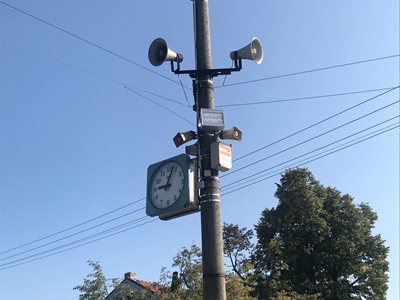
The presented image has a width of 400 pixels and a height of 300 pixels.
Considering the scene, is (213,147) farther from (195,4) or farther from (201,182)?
(195,4)

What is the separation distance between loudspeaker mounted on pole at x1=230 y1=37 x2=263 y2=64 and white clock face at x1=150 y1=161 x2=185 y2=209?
1712 mm

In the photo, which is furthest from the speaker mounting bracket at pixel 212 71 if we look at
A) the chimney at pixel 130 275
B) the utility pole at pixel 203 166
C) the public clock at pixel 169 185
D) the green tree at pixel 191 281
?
the chimney at pixel 130 275

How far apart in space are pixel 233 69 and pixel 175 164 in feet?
4.96

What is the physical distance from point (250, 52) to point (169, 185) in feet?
6.88

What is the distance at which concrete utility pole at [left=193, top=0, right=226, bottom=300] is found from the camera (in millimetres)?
5557

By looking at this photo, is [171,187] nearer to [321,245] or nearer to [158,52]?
[158,52]

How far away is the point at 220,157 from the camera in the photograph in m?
6.04

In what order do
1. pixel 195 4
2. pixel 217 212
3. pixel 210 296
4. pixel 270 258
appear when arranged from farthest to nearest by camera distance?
pixel 270 258
pixel 195 4
pixel 217 212
pixel 210 296

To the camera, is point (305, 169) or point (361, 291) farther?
point (305, 169)

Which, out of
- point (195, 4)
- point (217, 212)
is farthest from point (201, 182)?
point (195, 4)

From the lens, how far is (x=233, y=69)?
6.72 metres

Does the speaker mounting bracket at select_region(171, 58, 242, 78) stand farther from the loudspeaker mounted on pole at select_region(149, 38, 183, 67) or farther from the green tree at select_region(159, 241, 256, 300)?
the green tree at select_region(159, 241, 256, 300)

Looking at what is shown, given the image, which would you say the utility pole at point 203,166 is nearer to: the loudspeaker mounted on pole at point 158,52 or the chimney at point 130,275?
the loudspeaker mounted on pole at point 158,52

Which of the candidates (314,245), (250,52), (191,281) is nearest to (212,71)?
(250,52)
